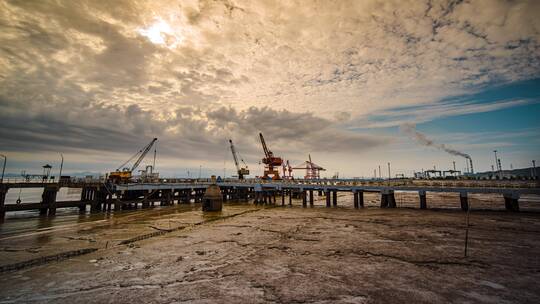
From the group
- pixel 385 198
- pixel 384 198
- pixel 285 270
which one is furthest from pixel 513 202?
pixel 285 270

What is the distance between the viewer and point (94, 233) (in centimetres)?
2266

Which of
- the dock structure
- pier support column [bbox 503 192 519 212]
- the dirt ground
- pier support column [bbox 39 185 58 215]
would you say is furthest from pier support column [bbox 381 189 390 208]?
pier support column [bbox 39 185 58 215]

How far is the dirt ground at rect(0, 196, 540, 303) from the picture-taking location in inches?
360

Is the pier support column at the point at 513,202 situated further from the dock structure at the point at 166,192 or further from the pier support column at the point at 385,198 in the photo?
the pier support column at the point at 385,198

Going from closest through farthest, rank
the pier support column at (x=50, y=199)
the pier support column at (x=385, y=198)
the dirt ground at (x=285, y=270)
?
the dirt ground at (x=285, y=270)
the pier support column at (x=50, y=199)
the pier support column at (x=385, y=198)

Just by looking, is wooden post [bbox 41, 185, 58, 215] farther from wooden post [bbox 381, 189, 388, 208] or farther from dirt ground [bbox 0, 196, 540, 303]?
wooden post [bbox 381, 189, 388, 208]

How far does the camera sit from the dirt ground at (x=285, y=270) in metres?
9.13

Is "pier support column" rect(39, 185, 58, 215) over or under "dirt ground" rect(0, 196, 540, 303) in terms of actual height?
over

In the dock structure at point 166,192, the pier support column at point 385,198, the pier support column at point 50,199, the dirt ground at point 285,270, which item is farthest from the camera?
the pier support column at point 385,198

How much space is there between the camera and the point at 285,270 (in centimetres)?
1194

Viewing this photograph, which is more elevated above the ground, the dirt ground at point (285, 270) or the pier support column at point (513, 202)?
the pier support column at point (513, 202)

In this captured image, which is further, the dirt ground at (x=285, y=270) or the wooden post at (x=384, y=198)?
the wooden post at (x=384, y=198)

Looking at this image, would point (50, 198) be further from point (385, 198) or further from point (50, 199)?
point (385, 198)

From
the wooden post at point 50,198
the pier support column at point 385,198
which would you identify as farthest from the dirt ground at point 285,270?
the pier support column at point 385,198
